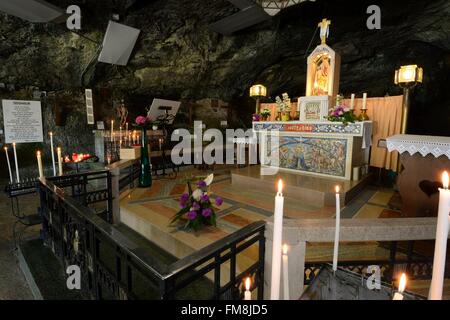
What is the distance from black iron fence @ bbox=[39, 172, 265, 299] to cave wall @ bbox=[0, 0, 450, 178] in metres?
4.89

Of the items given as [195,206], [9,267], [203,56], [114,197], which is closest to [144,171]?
[114,197]

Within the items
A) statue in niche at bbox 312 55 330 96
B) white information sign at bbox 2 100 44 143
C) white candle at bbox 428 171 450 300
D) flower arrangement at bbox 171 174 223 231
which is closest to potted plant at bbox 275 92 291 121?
statue in niche at bbox 312 55 330 96

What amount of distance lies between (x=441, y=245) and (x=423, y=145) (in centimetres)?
255

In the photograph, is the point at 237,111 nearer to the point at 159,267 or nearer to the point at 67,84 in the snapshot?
the point at 67,84

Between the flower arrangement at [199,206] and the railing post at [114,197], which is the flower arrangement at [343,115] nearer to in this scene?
the flower arrangement at [199,206]

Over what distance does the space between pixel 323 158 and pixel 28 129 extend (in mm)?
8281

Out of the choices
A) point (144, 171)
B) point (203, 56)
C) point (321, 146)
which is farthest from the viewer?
point (203, 56)

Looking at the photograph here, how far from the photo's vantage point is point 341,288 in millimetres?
1398

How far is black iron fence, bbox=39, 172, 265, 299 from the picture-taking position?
1.33 meters

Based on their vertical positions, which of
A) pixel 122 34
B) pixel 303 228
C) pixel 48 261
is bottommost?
pixel 48 261

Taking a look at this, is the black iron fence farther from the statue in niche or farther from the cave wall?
the cave wall

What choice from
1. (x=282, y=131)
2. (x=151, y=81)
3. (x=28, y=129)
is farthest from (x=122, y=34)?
(x=282, y=131)

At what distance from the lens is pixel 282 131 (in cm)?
618

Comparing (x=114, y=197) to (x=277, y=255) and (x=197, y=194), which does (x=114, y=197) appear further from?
(x=277, y=255)
